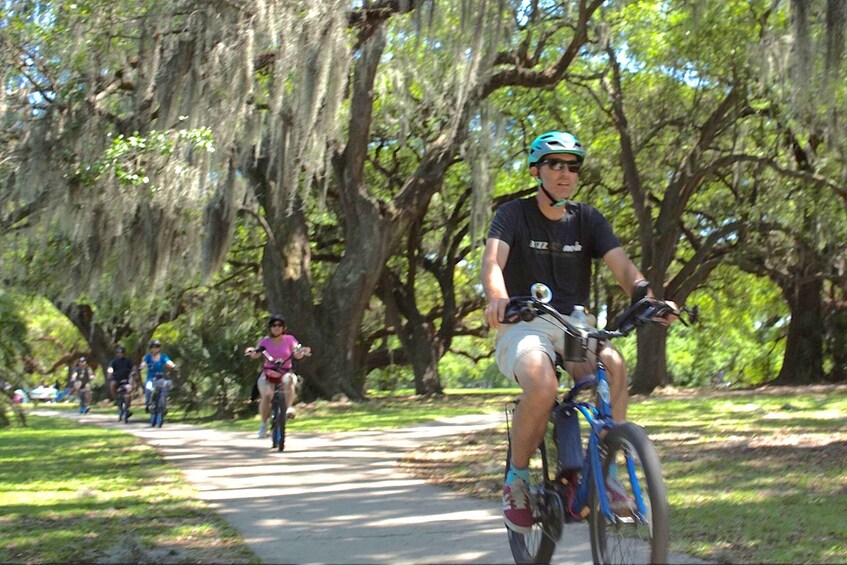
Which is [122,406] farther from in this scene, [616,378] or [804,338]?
[804,338]

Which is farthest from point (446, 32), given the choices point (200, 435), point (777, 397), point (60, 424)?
point (60, 424)

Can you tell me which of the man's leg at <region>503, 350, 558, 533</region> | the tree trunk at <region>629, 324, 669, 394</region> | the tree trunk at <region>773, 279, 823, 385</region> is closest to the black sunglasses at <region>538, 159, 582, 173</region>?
the man's leg at <region>503, 350, 558, 533</region>

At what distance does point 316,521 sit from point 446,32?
34.1ft

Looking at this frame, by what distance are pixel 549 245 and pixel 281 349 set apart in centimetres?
797

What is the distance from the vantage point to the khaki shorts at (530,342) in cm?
451

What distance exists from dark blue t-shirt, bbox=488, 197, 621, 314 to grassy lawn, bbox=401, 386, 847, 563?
61.1 inches

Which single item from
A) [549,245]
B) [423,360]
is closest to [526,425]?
[549,245]

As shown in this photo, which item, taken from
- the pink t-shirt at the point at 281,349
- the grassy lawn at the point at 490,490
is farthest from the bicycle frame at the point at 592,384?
the pink t-shirt at the point at 281,349

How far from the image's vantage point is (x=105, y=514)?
6.84 m

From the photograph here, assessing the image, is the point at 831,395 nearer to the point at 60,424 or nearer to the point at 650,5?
the point at 650,5

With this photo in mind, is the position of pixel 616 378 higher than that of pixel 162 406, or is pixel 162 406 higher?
pixel 616 378

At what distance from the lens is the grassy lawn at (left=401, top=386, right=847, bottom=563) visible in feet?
17.1

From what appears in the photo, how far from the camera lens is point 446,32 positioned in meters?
15.3

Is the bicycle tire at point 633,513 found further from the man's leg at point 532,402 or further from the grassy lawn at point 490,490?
the grassy lawn at point 490,490
